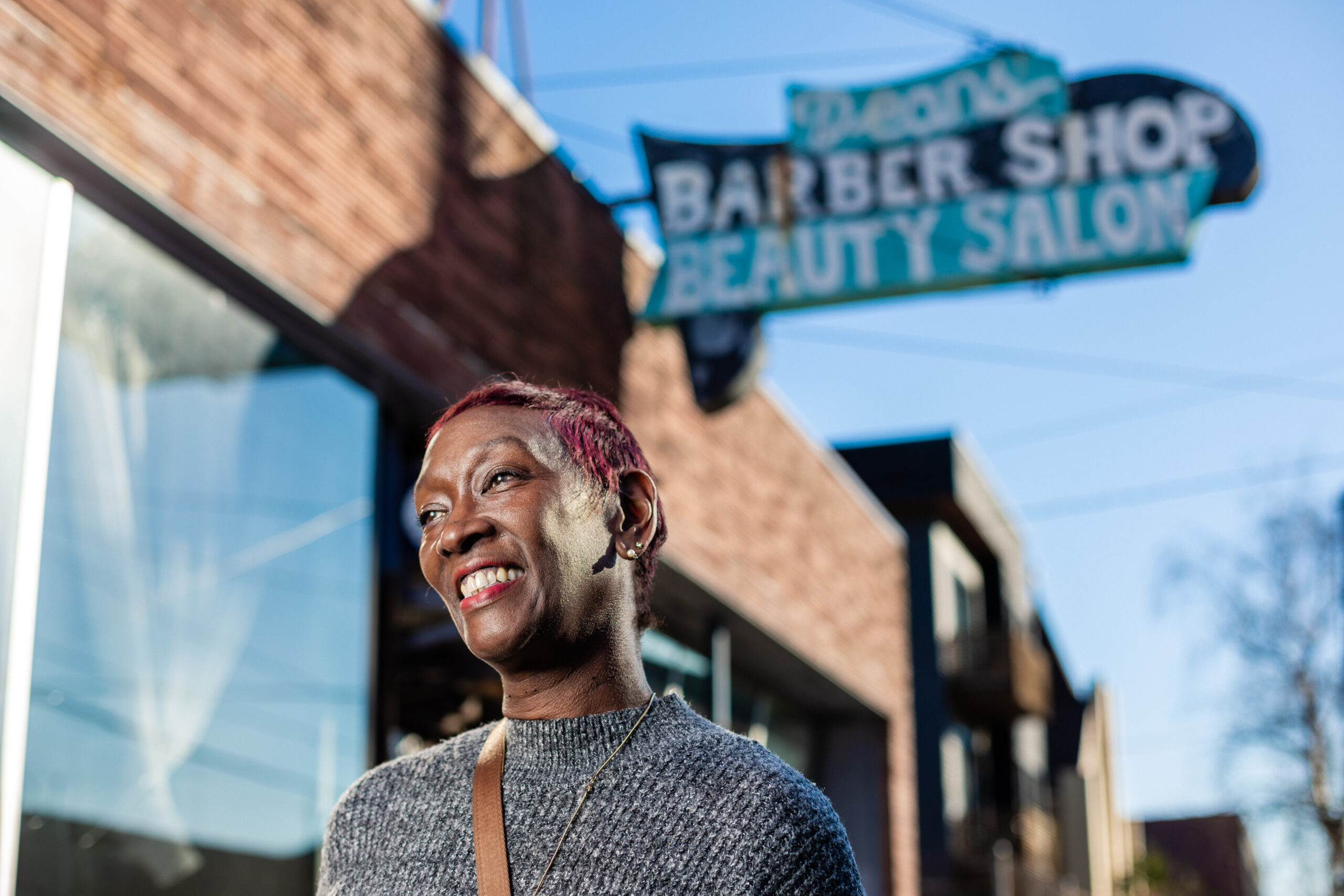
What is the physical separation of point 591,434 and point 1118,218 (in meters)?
6.37

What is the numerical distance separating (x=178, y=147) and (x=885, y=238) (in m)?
3.92

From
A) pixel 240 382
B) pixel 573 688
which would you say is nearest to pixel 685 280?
pixel 240 382

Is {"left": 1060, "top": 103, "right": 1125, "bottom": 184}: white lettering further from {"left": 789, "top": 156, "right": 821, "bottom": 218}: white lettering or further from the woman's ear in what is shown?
the woman's ear

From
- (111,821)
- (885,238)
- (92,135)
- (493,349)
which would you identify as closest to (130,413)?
(92,135)

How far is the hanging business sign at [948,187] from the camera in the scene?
766 centimetres

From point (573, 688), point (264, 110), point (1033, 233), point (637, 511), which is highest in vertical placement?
point (1033, 233)

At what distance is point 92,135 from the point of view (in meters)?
4.74

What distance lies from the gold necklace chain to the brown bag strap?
0.15 feet

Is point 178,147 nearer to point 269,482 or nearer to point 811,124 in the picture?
point 269,482

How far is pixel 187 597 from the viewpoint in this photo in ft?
16.3

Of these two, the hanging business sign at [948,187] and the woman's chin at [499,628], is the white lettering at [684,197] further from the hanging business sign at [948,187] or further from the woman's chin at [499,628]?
the woman's chin at [499,628]

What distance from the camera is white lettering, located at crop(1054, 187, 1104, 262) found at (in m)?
7.59

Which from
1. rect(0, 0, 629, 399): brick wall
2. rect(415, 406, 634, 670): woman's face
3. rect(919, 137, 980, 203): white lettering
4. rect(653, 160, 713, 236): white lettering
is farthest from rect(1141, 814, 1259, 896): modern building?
rect(415, 406, 634, 670): woman's face

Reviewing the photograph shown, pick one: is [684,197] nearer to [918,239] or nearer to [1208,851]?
[918,239]
